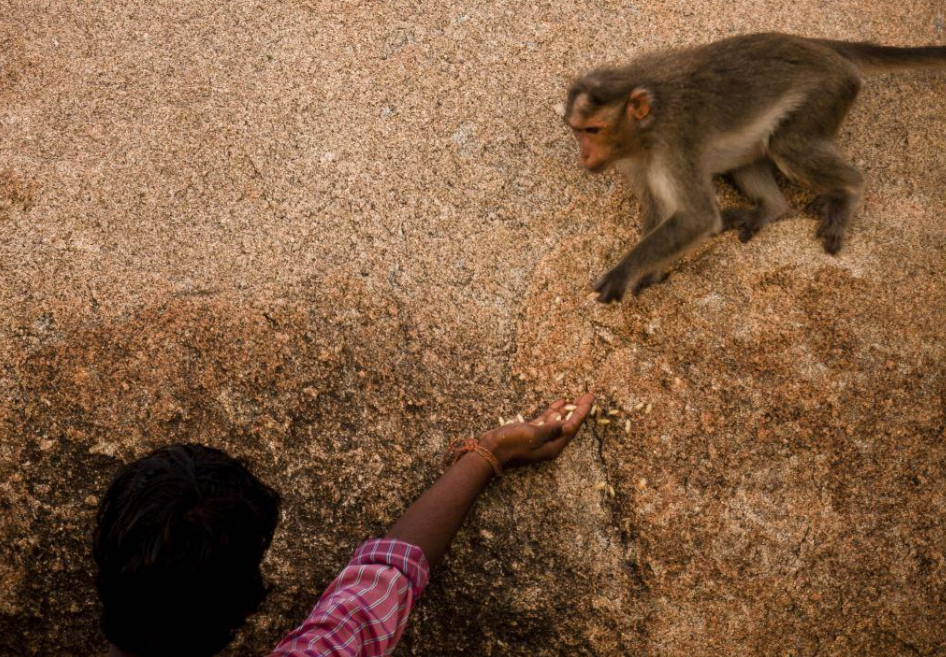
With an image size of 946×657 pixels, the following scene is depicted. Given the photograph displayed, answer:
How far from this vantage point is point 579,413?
2.52 metres

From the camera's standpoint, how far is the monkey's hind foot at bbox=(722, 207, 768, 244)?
112 inches

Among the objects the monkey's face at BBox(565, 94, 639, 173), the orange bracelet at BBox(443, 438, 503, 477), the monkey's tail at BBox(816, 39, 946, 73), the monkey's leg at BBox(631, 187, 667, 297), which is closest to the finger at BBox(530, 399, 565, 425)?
the orange bracelet at BBox(443, 438, 503, 477)

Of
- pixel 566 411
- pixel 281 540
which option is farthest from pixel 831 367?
pixel 281 540

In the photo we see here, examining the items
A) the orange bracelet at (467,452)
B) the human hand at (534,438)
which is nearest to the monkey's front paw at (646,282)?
the human hand at (534,438)

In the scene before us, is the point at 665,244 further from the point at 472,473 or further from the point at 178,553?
the point at 178,553

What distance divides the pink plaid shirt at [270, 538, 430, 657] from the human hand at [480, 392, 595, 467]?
0.49 m

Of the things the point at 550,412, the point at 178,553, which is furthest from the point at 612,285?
the point at 178,553

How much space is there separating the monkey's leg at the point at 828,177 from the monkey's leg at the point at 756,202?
0.31 ft

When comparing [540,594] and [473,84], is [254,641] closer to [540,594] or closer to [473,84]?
[540,594]

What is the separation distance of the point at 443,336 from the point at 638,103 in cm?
109

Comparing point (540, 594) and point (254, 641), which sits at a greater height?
point (254, 641)

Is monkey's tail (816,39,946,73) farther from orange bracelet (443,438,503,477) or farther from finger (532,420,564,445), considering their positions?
orange bracelet (443,438,503,477)

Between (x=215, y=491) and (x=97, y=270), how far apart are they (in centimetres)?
148

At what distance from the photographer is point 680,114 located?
2646 millimetres
